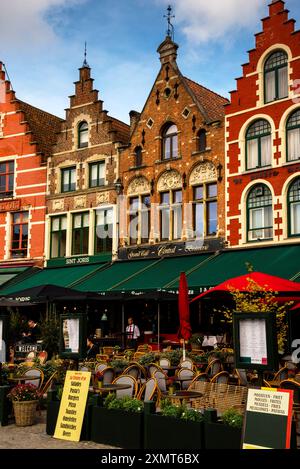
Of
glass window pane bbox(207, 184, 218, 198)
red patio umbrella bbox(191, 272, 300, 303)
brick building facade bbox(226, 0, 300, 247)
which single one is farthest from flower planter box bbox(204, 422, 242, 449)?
glass window pane bbox(207, 184, 218, 198)

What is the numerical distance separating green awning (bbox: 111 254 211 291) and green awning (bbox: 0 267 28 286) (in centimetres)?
745

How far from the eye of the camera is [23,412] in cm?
989

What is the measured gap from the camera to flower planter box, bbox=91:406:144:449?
8.06 metres

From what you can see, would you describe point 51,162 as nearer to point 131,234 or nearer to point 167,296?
point 131,234

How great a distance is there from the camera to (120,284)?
21.5m

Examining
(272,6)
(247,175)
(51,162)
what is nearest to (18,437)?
(247,175)

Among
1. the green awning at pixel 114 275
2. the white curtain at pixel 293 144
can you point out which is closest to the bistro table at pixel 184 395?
the green awning at pixel 114 275

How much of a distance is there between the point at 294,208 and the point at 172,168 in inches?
225

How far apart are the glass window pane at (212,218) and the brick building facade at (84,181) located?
4.62 metres

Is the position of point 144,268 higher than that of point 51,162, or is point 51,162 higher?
point 51,162

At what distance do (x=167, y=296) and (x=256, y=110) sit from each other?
25.6 feet

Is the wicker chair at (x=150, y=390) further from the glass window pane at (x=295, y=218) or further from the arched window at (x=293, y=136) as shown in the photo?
the arched window at (x=293, y=136)

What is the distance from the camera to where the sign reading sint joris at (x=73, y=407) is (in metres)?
8.73

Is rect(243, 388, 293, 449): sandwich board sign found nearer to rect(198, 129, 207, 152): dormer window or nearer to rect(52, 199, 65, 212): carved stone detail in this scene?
rect(198, 129, 207, 152): dormer window
